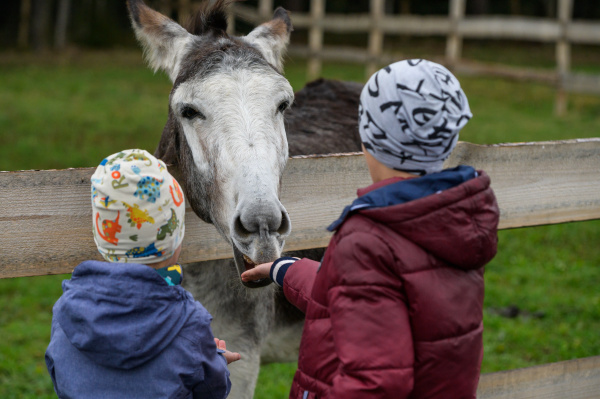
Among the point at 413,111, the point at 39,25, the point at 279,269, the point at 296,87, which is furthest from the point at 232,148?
the point at 39,25

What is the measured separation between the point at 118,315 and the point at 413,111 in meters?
0.93

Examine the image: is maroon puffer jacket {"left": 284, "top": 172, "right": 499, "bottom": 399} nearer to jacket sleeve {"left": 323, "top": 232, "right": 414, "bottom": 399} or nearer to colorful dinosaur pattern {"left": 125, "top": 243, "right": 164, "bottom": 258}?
jacket sleeve {"left": 323, "top": 232, "right": 414, "bottom": 399}

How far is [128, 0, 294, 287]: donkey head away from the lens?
7.47 feet

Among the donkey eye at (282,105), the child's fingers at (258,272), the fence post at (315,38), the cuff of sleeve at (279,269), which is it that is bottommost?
the fence post at (315,38)

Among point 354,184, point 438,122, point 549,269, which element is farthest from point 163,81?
point 438,122

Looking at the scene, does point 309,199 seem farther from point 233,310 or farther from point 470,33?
point 470,33

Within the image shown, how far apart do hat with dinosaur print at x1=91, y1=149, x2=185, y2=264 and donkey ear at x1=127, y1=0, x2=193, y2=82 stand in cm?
126

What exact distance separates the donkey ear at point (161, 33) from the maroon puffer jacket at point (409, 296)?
1552mm

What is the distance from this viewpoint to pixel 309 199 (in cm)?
283

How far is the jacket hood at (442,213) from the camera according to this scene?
1.67 metres

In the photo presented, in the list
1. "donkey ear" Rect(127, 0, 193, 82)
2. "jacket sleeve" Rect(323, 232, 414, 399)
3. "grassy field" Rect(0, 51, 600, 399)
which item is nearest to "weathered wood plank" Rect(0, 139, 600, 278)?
"donkey ear" Rect(127, 0, 193, 82)

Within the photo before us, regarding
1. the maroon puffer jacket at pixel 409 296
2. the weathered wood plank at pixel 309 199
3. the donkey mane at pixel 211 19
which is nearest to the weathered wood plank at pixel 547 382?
the weathered wood plank at pixel 309 199

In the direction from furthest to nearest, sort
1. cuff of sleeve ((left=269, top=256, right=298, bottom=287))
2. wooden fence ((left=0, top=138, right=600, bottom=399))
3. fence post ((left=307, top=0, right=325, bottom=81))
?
fence post ((left=307, top=0, right=325, bottom=81)) < wooden fence ((left=0, top=138, right=600, bottom=399)) < cuff of sleeve ((left=269, top=256, right=298, bottom=287))

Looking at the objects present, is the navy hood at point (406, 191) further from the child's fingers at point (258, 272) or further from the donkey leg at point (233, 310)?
the donkey leg at point (233, 310)
